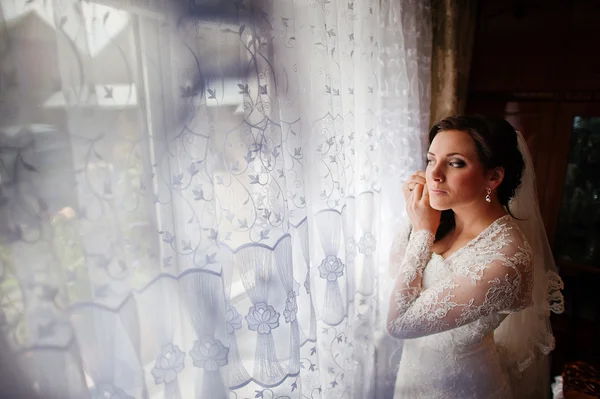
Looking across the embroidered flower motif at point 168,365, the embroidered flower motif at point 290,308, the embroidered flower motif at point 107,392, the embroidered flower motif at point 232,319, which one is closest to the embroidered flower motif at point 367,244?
the embroidered flower motif at point 290,308

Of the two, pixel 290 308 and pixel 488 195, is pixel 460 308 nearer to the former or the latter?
pixel 488 195

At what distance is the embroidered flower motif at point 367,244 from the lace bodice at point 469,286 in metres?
0.17

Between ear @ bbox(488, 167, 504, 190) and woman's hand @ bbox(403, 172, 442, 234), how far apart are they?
7.1 inches

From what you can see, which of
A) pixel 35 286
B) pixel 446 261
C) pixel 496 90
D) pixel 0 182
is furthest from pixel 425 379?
pixel 496 90

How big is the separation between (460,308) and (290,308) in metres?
0.45

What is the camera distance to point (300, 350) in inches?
45.6

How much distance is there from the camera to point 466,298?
1.09 m

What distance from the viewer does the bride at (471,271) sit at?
1104mm

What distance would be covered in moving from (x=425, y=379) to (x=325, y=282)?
44 centimetres

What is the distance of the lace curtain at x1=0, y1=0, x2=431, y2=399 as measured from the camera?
27.5 inches

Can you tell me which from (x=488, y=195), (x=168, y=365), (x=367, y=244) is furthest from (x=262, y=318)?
(x=488, y=195)

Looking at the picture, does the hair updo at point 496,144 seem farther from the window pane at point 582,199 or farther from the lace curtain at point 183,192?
the window pane at point 582,199

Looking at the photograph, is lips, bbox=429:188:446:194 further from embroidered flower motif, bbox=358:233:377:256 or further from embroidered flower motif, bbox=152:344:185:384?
embroidered flower motif, bbox=152:344:185:384

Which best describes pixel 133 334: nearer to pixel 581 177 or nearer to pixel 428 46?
pixel 428 46
